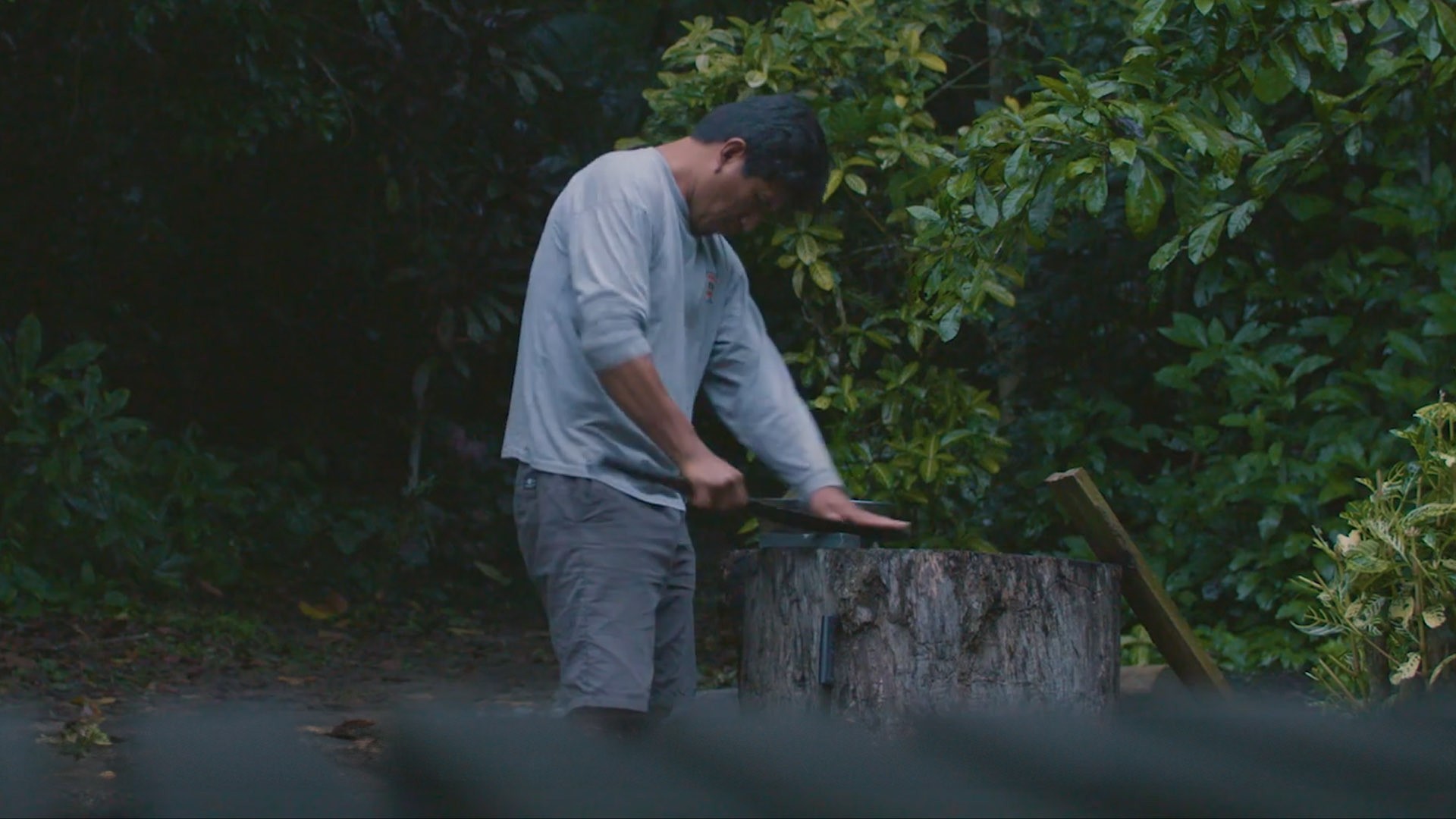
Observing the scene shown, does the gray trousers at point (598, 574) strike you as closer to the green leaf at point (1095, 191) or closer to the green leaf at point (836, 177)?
the green leaf at point (1095, 191)

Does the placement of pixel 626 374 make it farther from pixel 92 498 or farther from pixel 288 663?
pixel 92 498

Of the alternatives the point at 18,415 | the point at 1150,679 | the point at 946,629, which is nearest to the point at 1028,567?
the point at 946,629

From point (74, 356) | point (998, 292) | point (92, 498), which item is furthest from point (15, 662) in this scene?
point (998, 292)

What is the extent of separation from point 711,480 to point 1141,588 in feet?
5.30

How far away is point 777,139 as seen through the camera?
10.2ft

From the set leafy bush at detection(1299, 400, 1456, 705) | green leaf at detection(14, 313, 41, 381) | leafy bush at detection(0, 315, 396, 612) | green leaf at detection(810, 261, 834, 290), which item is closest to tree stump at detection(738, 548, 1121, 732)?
leafy bush at detection(1299, 400, 1456, 705)

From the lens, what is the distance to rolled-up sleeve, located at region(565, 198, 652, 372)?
290cm

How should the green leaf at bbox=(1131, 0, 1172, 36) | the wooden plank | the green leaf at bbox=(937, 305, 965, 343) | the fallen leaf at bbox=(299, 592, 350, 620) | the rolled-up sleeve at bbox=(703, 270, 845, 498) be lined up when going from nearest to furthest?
the rolled-up sleeve at bbox=(703, 270, 845, 498) < the wooden plank < the green leaf at bbox=(1131, 0, 1172, 36) < the green leaf at bbox=(937, 305, 965, 343) < the fallen leaf at bbox=(299, 592, 350, 620)

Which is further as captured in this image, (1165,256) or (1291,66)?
(1165,256)

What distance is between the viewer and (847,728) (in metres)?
1.39

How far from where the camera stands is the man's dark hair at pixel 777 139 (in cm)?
311

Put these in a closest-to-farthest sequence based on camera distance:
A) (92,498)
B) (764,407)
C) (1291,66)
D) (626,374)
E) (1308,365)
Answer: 1. (626,374)
2. (764,407)
3. (1291,66)
4. (1308,365)
5. (92,498)

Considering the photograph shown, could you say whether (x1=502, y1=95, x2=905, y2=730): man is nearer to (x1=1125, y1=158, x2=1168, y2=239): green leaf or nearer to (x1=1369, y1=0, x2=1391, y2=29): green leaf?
(x1=1125, y1=158, x2=1168, y2=239): green leaf

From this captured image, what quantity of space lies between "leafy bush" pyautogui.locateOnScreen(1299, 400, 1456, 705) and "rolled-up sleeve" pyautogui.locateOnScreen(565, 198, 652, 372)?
218 cm
